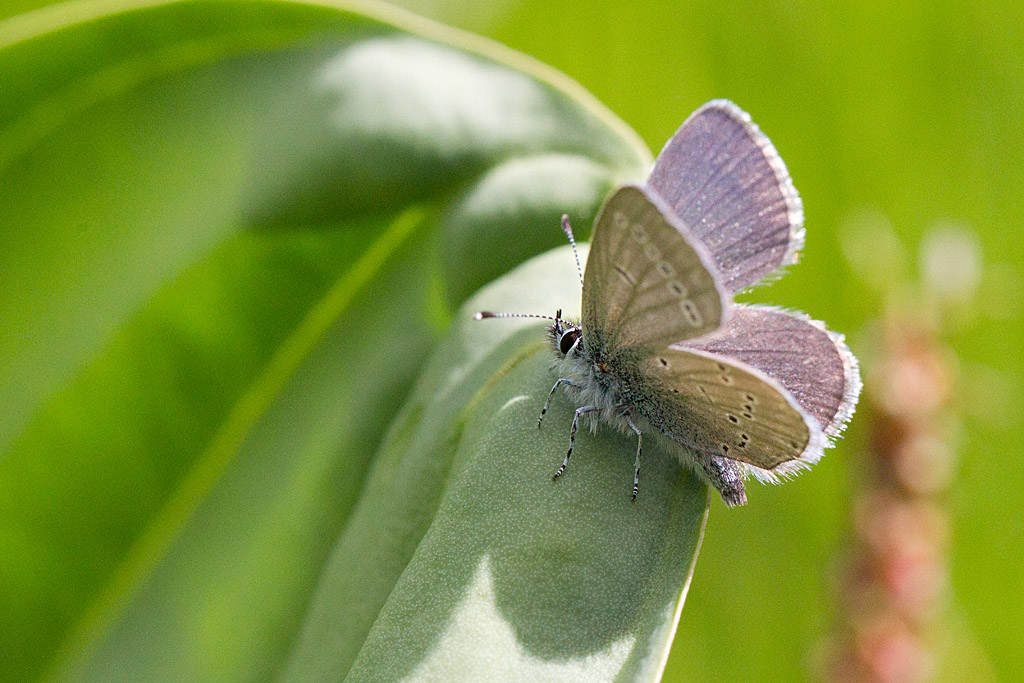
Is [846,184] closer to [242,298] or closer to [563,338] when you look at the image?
[563,338]

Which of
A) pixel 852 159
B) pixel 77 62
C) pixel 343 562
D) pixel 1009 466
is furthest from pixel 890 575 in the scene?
pixel 77 62

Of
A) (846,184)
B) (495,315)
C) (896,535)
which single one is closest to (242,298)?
(495,315)

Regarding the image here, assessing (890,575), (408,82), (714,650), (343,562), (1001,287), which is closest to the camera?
(343,562)

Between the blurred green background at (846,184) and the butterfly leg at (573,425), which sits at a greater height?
the butterfly leg at (573,425)

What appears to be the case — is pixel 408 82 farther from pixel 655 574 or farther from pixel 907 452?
pixel 907 452

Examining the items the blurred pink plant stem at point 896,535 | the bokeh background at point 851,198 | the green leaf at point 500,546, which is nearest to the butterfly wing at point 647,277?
the green leaf at point 500,546

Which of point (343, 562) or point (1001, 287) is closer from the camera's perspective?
point (343, 562)

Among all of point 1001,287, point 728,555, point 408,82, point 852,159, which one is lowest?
point 728,555

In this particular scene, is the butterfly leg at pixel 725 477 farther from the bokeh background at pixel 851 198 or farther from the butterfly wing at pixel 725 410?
the bokeh background at pixel 851 198
